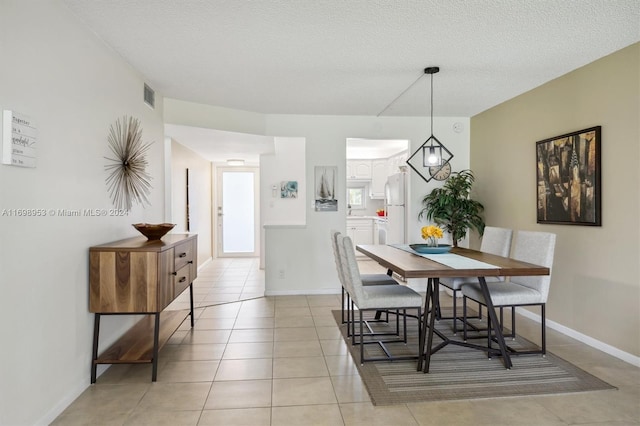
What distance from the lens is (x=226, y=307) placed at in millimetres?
4328

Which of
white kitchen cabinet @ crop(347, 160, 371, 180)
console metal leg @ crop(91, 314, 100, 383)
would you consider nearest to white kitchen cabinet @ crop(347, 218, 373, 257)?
white kitchen cabinet @ crop(347, 160, 371, 180)

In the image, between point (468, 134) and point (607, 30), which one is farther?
point (468, 134)

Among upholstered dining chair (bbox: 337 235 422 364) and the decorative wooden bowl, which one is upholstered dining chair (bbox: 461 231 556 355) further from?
the decorative wooden bowl

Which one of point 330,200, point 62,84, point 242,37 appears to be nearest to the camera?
point 62,84

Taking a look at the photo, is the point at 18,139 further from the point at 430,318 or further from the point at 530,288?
the point at 530,288

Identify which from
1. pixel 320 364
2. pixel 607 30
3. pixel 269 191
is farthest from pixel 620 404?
pixel 269 191

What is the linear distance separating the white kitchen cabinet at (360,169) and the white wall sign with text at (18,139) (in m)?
6.71

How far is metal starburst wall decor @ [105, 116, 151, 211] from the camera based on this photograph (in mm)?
2801

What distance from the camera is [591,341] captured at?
3127 mm

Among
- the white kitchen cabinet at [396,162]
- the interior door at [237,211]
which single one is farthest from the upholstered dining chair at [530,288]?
the interior door at [237,211]

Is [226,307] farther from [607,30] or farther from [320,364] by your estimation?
[607,30]

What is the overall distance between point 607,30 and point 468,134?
2.59 meters

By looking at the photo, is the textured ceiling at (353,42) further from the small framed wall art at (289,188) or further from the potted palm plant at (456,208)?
the small framed wall art at (289,188)

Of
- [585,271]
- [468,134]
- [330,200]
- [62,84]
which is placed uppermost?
[468,134]
